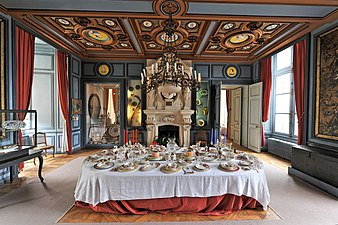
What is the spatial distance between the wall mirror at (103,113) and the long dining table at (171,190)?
4.37 m

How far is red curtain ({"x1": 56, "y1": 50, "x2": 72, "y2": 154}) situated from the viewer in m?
5.39

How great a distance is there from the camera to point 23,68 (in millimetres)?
3947

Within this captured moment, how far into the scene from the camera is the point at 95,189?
2299mm

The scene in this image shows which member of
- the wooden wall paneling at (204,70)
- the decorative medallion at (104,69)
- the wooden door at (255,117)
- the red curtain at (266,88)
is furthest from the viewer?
the wooden wall paneling at (204,70)

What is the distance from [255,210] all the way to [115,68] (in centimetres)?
596

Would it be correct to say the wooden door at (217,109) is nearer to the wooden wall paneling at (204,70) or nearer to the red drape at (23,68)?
the wooden wall paneling at (204,70)

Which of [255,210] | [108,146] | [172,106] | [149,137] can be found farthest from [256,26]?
[108,146]

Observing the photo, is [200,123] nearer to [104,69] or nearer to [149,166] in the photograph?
[104,69]

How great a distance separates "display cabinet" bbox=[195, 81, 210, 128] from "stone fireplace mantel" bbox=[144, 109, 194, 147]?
2.01 ft

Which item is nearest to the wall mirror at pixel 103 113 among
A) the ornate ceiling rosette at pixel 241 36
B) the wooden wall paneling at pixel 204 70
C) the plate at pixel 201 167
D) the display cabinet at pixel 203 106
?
the display cabinet at pixel 203 106

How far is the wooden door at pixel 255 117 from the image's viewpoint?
582cm

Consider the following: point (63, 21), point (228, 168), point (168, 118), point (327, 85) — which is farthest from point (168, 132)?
point (327, 85)

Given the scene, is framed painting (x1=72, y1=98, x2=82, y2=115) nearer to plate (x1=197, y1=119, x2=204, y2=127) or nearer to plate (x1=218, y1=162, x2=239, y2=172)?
plate (x1=197, y1=119, x2=204, y2=127)

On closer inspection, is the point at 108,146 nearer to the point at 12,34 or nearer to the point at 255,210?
the point at 12,34
